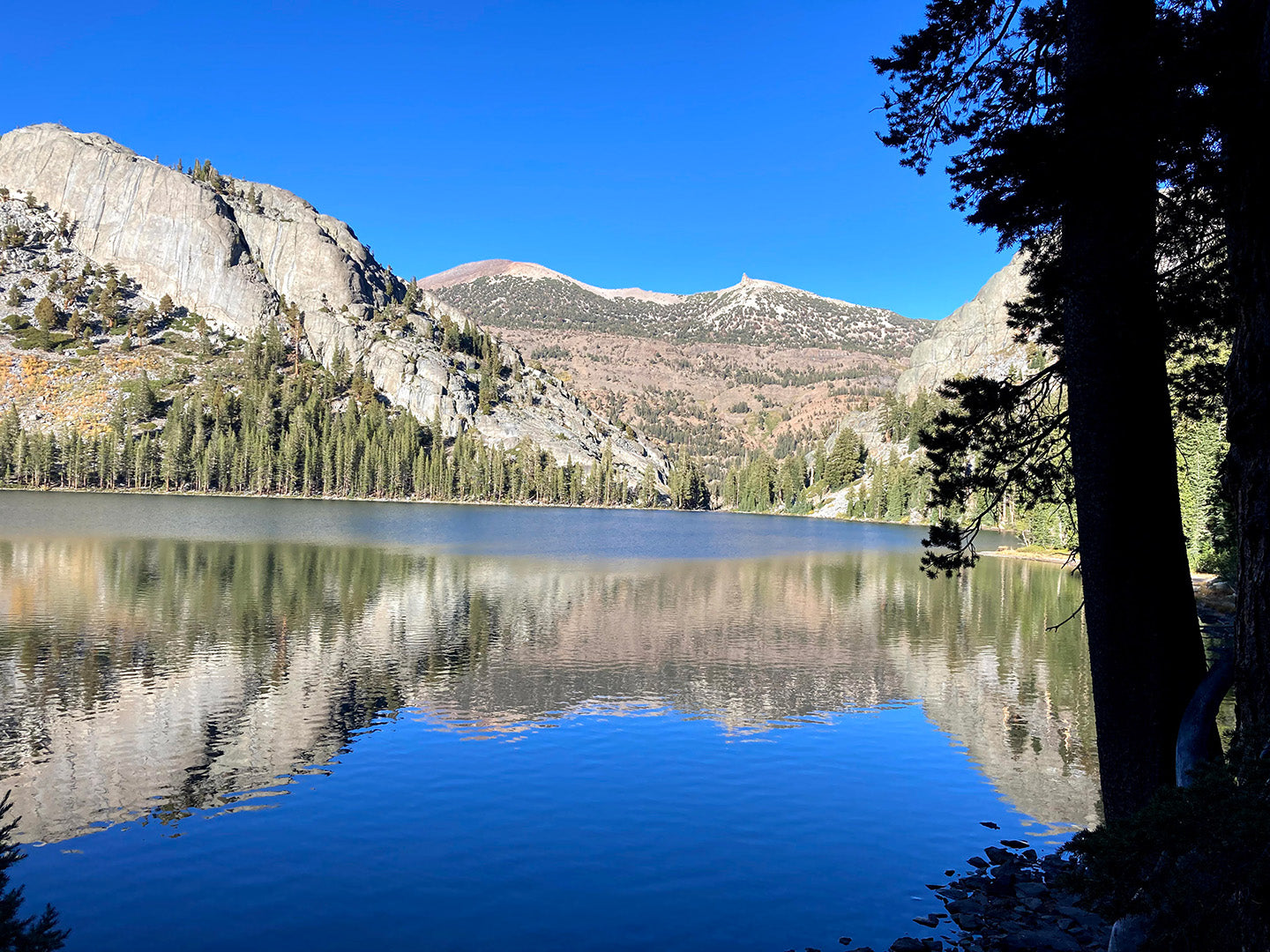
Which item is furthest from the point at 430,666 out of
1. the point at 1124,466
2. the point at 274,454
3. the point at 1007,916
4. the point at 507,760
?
the point at 274,454

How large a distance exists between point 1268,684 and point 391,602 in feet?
110

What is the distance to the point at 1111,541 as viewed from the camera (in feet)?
25.5

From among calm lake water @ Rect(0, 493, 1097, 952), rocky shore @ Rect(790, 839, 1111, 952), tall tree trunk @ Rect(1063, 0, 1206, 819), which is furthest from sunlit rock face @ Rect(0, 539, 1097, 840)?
tall tree trunk @ Rect(1063, 0, 1206, 819)

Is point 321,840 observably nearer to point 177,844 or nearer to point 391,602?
point 177,844

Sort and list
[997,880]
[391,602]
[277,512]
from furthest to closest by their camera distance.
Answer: [277,512]
[391,602]
[997,880]

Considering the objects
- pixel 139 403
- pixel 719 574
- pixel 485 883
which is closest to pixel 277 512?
pixel 719 574

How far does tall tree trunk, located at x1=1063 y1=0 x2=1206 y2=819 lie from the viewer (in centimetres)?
752

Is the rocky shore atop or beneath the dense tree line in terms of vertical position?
beneath

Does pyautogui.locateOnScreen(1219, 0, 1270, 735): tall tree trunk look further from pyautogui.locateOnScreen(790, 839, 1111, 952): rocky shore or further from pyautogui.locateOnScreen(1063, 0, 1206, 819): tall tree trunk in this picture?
pyautogui.locateOnScreen(790, 839, 1111, 952): rocky shore

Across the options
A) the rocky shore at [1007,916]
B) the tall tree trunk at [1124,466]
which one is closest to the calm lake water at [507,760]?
the rocky shore at [1007,916]

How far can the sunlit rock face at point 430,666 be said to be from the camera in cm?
1591

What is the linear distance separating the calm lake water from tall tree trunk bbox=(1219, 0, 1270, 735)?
230 inches

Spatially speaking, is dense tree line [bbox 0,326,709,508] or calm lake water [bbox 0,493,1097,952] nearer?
calm lake water [bbox 0,493,1097,952]

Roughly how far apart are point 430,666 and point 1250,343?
886 inches
